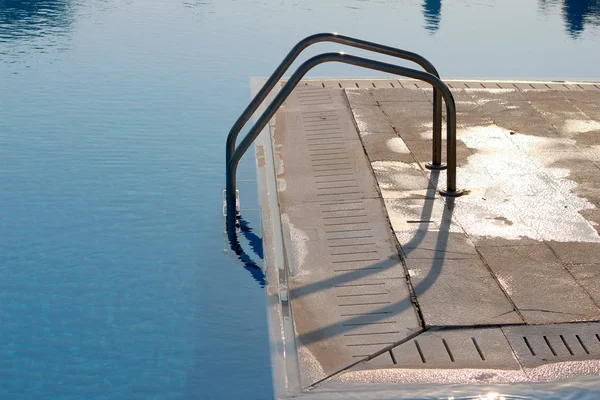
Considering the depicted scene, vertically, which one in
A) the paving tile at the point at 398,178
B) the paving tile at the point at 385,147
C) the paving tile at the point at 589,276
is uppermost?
the paving tile at the point at 589,276

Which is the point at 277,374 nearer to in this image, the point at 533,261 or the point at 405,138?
the point at 533,261

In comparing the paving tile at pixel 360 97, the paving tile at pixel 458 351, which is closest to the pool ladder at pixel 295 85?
the paving tile at pixel 458 351

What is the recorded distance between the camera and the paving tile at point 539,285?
382 cm

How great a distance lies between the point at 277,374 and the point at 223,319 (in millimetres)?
1013

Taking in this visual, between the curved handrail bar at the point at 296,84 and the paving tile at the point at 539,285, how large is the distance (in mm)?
788

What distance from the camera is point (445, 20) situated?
42.0 ft

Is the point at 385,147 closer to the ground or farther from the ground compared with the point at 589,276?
closer to the ground

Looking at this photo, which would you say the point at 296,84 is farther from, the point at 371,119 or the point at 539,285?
the point at 371,119

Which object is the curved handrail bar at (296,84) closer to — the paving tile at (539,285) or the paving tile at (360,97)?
the paving tile at (539,285)

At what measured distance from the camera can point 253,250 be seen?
16.5 ft

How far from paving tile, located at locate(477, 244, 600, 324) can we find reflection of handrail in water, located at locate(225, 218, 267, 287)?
47.1 inches

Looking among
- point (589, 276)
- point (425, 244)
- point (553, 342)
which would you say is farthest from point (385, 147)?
point (553, 342)

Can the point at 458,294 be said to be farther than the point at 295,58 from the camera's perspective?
No

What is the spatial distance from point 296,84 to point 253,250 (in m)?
1.07
